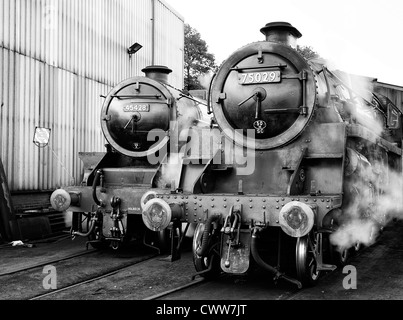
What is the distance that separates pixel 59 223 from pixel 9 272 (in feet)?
12.6

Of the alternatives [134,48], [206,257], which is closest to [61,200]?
[206,257]

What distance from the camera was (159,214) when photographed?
537 cm

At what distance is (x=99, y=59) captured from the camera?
1272cm

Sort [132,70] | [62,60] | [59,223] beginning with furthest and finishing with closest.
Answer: [132,70]
[62,60]
[59,223]

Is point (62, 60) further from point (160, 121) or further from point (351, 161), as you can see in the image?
point (351, 161)

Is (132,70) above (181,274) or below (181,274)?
above

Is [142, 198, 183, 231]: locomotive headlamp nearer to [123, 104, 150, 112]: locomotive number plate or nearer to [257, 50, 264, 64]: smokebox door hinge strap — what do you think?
[257, 50, 264, 64]: smokebox door hinge strap

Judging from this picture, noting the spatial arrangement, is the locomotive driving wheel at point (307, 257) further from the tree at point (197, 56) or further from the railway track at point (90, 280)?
the tree at point (197, 56)

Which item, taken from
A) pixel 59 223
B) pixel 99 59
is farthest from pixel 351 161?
pixel 99 59

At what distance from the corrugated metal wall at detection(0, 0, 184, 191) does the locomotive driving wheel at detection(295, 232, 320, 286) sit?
6444 mm

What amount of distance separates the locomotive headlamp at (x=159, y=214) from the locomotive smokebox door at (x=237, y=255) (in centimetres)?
67

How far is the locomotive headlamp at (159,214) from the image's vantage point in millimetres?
5312

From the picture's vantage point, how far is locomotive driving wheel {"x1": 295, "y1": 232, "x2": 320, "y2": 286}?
16.5 feet
